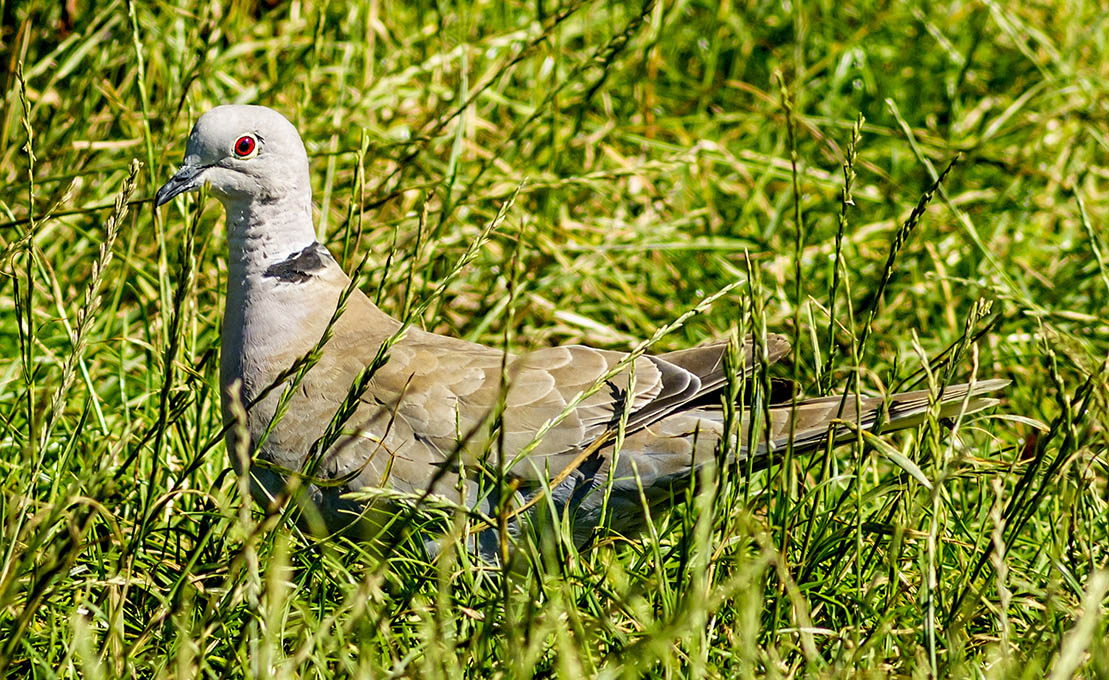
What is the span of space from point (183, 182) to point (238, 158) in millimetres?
142

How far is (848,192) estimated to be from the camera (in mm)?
2205

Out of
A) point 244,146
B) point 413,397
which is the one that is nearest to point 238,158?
point 244,146

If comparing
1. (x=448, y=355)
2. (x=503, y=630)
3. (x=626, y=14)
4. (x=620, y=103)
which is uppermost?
(x=626, y=14)

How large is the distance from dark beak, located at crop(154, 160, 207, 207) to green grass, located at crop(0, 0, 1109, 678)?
203 mm

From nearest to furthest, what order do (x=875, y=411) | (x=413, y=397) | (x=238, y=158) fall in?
(x=875, y=411), (x=413, y=397), (x=238, y=158)

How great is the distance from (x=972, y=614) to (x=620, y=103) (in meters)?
3.23

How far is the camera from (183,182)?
2887 millimetres

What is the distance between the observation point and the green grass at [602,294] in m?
2.08

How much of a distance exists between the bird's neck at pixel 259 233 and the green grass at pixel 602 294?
0.18m

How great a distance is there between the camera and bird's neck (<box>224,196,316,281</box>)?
2926 millimetres

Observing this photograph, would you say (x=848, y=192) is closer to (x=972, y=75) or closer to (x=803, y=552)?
(x=803, y=552)

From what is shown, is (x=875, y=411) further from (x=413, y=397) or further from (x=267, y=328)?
(x=267, y=328)

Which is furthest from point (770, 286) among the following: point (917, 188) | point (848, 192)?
point (848, 192)

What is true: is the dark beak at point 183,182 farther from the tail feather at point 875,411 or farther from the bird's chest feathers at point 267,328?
the tail feather at point 875,411
